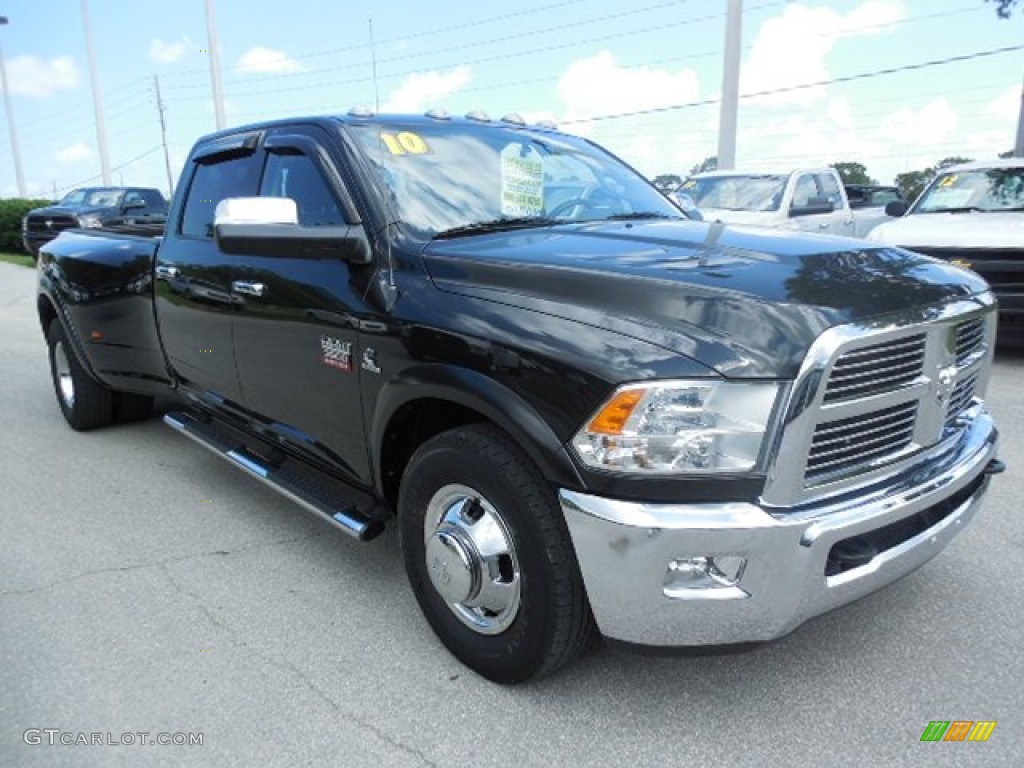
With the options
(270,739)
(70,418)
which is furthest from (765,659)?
(70,418)

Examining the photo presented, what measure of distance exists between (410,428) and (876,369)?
61.9 inches

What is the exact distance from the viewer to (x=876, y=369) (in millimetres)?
2229

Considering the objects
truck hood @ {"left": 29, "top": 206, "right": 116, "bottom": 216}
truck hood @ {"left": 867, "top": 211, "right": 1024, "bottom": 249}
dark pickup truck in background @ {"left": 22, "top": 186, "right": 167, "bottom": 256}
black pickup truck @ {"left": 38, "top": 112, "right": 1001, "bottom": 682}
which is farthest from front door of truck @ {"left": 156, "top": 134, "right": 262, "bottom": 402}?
truck hood @ {"left": 29, "top": 206, "right": 116, "bottom": 216}

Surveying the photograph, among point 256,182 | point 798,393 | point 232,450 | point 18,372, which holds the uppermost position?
point 256,182

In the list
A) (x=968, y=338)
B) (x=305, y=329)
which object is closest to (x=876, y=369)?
(x=968, y=338)

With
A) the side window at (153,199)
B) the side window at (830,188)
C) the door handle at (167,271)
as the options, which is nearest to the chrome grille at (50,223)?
the side window at (153,199)

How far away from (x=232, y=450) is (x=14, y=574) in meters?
1.04

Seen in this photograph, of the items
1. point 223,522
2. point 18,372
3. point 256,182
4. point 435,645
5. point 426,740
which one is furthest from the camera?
point 18,372

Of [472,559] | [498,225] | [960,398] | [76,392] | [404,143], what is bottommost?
[76,392]

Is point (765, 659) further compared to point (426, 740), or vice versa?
point (765, 659)

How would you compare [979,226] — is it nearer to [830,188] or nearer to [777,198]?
[777,198]

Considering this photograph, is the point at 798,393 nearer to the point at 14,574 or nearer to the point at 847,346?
the point at 847,346

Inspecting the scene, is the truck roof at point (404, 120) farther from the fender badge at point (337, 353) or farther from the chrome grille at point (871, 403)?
the chrome grille at point (871, 403)

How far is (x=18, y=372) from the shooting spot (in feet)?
25.7
